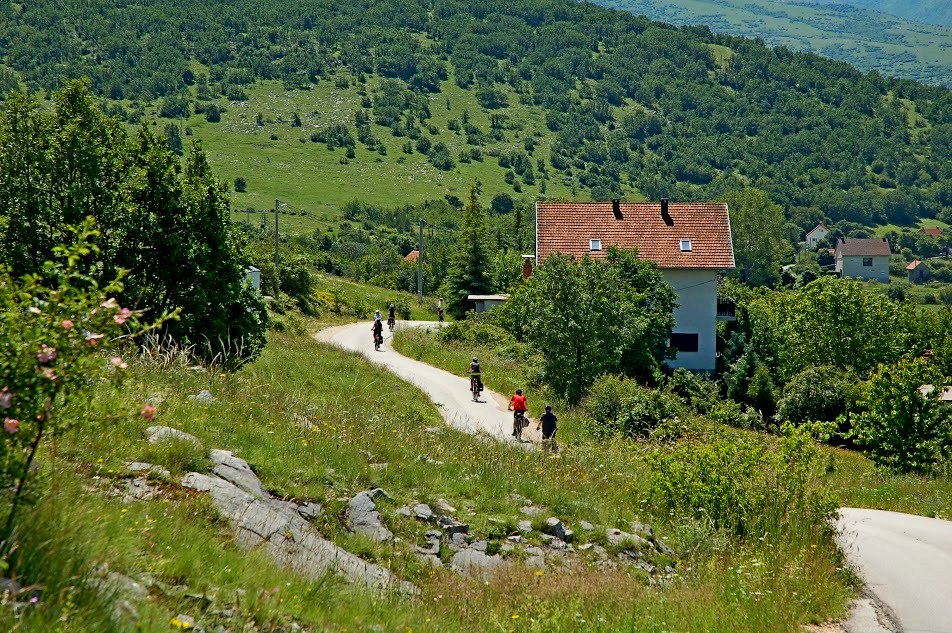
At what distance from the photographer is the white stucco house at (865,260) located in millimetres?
181125

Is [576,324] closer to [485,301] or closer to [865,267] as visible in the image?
[485,301]

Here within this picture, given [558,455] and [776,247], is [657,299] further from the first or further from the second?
[776,247]

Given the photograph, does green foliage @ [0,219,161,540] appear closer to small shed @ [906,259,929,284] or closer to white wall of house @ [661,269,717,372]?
white wall of house @ [661,269,717,372]

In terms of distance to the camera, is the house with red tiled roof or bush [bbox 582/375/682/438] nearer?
bush [bbox 582/375/682/438]

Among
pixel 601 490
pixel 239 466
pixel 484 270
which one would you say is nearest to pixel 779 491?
pixel 601 490

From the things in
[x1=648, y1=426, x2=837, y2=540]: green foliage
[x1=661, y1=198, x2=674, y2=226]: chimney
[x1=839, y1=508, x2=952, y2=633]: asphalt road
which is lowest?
[x1=839, y1=508, x2=952, y2=633]: asphalt road

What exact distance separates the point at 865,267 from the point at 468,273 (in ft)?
462

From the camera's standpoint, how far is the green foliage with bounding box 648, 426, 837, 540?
11.1 meters

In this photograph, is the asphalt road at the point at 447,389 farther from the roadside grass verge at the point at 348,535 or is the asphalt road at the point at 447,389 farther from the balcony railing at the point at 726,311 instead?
the balcony railing at the point at 726,311

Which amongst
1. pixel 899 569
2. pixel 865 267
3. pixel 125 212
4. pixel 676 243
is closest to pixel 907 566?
pixel 899 569

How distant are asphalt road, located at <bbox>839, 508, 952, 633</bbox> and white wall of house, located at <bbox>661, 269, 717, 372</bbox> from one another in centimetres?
3901

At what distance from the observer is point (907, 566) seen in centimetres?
1118

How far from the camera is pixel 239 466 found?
9359 millimetres

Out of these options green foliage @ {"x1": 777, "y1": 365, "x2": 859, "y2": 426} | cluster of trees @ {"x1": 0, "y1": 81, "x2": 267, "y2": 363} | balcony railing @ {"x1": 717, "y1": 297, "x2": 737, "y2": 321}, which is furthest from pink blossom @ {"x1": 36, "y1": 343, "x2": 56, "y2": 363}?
balcony railing @ {"x1": 717, "y1": 297, "x2": 737, "y2": 321}
